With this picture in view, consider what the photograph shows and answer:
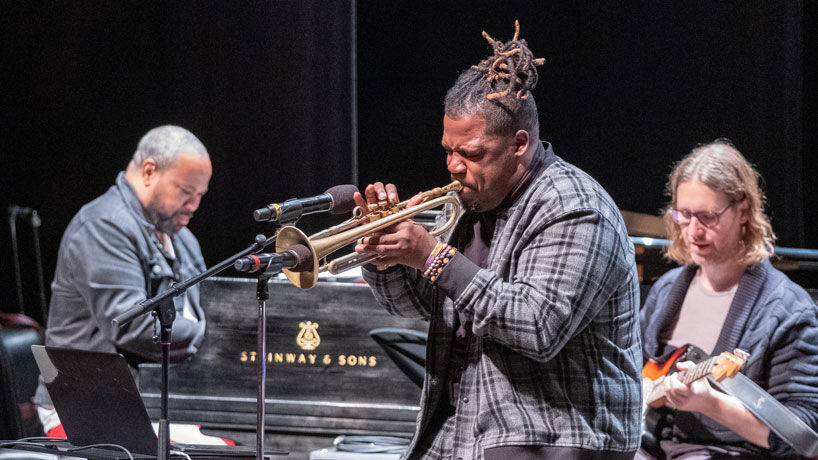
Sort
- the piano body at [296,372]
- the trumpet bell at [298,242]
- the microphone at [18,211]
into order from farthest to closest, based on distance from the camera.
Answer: the microphone at [18,211] < the piano body at [296,372] < the trumpet bell at [298,242]

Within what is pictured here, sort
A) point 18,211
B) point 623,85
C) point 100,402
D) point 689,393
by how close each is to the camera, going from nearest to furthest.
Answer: point 100,402 → point 689,393 → point 623,85 → point 18,211

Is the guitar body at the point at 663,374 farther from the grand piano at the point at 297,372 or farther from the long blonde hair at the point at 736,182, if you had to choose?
the grand piano at the point at 297,372

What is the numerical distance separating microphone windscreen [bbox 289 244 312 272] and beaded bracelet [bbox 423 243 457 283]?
0.93 feet

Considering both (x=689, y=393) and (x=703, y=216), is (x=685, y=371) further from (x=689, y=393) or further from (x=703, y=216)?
(x=703, y=216)

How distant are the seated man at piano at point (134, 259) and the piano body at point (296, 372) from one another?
0.47ft

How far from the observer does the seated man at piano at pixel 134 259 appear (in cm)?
367

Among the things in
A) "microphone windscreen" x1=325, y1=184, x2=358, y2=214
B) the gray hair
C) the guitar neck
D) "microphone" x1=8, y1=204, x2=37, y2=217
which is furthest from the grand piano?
"microphone" x1=8, y1=204, x2=37, y2=217

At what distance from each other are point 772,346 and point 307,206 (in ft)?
6.08

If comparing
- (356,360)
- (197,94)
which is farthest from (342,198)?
(197,94)

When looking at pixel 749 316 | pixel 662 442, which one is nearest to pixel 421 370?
pixel 662 442

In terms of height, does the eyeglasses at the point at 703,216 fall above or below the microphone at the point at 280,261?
below

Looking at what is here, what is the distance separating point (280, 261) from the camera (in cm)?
201

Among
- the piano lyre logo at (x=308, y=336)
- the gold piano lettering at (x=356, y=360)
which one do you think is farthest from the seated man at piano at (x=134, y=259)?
the gold piano lettering at (x=356, y=360)

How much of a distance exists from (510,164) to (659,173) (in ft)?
9.84
